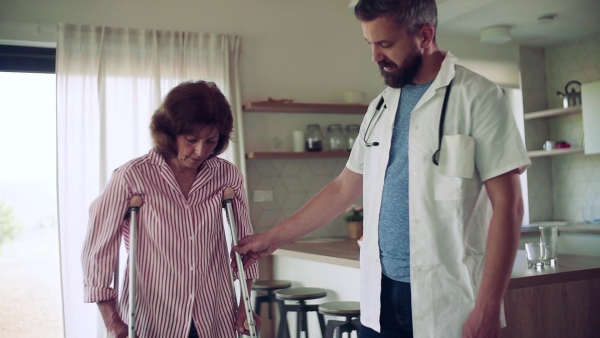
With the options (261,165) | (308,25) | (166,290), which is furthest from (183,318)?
(308,25)

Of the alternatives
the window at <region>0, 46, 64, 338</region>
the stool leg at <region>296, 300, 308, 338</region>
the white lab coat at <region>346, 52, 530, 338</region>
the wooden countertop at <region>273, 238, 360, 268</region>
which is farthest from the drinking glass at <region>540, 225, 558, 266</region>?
the window at <region>0, 46, 64, 338</region>

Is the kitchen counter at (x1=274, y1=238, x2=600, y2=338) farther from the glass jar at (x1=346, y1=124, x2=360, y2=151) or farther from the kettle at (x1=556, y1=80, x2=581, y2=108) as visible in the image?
the kettle at (x1=556, y1=80, x2=581, y2=108)

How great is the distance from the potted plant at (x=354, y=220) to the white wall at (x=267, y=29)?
1.00 m

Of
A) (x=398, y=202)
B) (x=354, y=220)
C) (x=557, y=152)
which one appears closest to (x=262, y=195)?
(x=354, y=220)

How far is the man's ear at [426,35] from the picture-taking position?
196cm

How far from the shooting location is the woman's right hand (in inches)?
79.7

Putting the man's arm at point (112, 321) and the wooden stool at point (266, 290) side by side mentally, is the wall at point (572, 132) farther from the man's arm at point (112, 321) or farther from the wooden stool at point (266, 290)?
the man's arm at point (112, 321)

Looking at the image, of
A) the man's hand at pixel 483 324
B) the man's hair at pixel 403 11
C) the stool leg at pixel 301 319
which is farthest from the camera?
the stool leg at pixel 301 319

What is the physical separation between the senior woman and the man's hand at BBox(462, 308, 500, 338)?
77cm

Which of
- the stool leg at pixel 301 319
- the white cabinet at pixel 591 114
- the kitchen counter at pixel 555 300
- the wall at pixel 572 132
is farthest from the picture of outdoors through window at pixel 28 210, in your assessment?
the wall at pixel 572 132

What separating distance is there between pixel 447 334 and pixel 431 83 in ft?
2.34

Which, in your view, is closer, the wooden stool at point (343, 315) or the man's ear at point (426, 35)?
the man's ear at point (426, 35)

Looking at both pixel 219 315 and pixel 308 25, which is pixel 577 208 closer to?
pixel 308 25

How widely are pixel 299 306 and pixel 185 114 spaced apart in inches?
84.5
